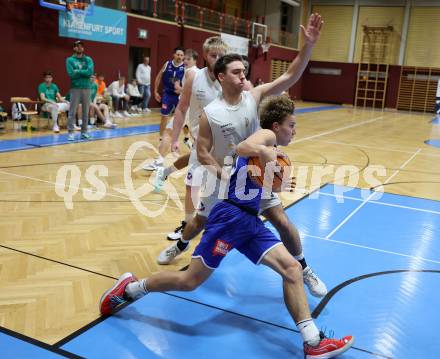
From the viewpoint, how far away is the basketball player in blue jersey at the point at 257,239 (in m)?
2.83

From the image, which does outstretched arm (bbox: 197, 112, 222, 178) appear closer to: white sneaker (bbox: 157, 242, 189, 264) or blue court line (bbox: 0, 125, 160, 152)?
white sneaker (bbox: 157, 242, 189, 264)

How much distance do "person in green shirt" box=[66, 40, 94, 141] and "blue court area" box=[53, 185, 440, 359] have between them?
268 inches

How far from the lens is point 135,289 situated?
10.6 ft

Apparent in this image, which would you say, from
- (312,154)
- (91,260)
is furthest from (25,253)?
(312,154)

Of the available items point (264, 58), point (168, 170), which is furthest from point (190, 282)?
point (264, 58)

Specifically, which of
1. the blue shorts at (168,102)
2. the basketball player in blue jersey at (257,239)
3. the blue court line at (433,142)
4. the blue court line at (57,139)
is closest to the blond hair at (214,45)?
the basketball player in blue jersey at (257,239)

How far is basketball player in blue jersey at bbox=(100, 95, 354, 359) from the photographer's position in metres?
2.83

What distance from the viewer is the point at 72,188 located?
6637 mm

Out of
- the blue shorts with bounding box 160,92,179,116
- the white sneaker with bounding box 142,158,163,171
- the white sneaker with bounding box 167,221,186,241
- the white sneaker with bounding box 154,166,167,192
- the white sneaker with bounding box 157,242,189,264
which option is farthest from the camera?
the blue shorts with bounding box 160,92,179,116

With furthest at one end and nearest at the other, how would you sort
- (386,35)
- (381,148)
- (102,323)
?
(386,35) < (381,148) < (102,323)

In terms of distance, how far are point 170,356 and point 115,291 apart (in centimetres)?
67

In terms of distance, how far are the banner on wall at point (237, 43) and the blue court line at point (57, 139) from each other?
10645mm

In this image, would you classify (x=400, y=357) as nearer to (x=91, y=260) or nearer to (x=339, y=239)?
(x=339, y=239)

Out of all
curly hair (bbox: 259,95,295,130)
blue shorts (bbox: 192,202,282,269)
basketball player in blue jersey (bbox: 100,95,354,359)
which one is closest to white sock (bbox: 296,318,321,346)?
basketball player in blue jersey (bbox: 100,95,354,359)
